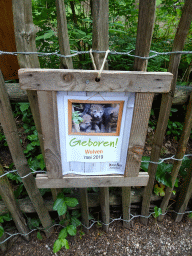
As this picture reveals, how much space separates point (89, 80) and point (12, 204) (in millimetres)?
1280

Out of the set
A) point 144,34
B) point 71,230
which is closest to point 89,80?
point 144,34

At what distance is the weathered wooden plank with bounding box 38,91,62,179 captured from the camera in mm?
879

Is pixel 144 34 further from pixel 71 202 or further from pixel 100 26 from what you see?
pixel 71 202

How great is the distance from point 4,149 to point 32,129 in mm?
430

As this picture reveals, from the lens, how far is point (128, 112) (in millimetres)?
935

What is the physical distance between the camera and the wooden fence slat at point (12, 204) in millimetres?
1397

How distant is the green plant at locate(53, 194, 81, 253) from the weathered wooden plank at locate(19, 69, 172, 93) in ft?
3.13

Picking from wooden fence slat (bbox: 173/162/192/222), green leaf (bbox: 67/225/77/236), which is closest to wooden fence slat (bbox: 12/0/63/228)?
green leaf (bbox: 67/225/77/236)

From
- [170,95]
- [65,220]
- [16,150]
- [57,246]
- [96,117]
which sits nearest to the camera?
[96,117]

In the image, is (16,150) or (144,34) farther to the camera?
(16,150)

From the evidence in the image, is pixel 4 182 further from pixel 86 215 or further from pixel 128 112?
pixel 128 112

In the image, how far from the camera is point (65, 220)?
171cm

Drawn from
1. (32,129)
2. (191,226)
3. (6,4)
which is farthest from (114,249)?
(6,4)

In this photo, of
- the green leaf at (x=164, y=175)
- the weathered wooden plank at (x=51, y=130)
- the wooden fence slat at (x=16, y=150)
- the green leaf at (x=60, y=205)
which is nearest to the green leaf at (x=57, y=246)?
the wooden fence slat at (x=16, y=150)
